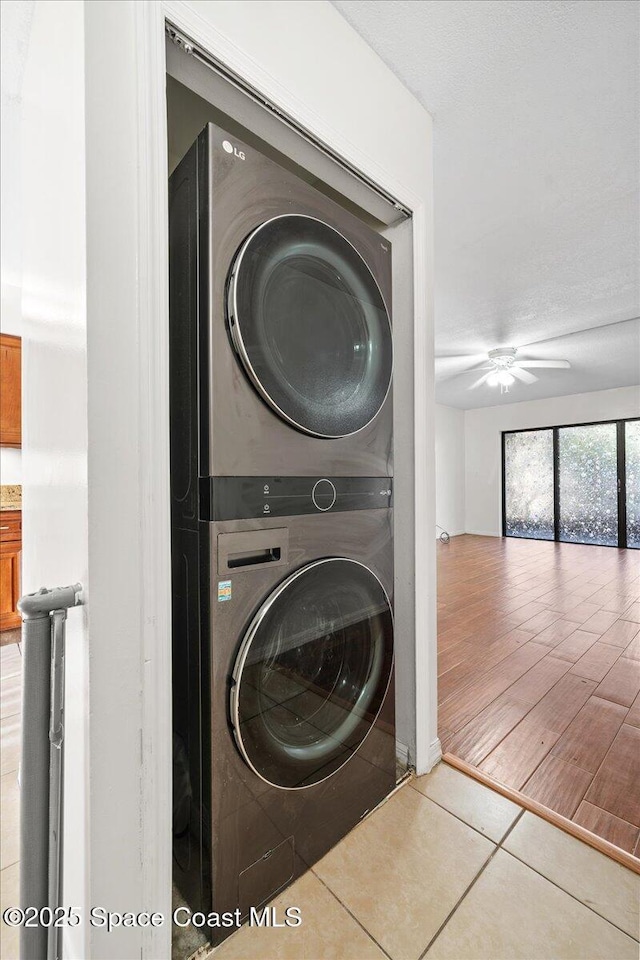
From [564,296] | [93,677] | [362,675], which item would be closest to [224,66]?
[93,677]

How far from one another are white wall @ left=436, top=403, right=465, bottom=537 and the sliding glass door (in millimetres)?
809

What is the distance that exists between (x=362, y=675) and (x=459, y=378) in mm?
5286

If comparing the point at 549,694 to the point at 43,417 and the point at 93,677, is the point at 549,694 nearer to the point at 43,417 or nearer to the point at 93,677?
the point at 93,677

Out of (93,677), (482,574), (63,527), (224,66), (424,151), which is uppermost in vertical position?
(424,151)

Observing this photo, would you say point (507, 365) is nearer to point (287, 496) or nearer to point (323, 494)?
point (323, 494)

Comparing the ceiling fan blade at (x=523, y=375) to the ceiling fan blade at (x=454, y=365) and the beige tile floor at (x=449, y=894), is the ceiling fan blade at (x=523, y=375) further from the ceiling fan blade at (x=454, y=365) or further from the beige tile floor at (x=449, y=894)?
the beige tile floor at (x=449, y=894)

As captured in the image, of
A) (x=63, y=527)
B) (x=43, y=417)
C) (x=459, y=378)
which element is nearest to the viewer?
(x=63, y=527)

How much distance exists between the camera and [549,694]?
209cm

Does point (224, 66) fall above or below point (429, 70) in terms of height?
below

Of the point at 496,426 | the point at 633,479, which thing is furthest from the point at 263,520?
the point at 496,426

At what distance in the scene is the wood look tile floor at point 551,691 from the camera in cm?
147

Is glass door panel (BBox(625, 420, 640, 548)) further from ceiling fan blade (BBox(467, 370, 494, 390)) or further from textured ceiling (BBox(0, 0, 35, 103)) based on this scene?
textured ceiling (BBox(0, 0, 35, 103))

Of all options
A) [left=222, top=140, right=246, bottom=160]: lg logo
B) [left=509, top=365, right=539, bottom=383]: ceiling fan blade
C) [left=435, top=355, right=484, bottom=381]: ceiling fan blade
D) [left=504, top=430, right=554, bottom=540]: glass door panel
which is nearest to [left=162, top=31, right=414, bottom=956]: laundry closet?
[left=222, top=140, right=246, bottom=160]: lg logo

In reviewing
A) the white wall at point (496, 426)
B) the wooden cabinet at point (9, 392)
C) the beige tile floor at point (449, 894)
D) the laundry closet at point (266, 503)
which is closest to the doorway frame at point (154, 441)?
the laundry closet at point (266, 503)
